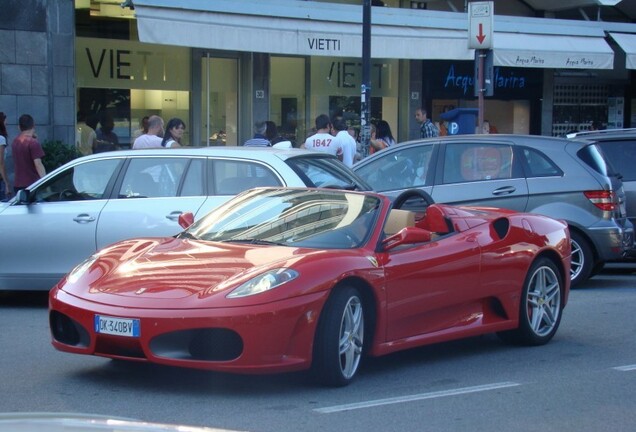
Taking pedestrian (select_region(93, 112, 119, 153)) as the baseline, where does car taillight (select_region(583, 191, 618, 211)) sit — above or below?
below

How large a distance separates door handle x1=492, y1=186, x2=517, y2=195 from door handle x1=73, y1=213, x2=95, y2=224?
4.35 meters

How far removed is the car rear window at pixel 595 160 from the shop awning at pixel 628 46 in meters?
11.5

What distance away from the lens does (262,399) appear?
6.18 metres

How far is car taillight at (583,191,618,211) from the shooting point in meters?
11.0

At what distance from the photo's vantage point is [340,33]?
1792 cm

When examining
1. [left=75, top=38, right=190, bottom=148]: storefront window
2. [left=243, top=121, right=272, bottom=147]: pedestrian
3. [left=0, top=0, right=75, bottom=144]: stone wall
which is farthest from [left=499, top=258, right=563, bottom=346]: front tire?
[left=75, top=38, right=190, bottom=148]: storefront window

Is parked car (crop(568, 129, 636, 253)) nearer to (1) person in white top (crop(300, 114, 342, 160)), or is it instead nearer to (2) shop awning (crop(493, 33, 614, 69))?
(1) person in white top (crop(300, 114, 342, 160))

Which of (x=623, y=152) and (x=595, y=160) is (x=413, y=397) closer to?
(x=595, y=160)

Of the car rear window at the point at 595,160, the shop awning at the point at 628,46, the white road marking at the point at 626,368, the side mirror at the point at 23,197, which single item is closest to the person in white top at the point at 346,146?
the car rear window at the point at 595,160

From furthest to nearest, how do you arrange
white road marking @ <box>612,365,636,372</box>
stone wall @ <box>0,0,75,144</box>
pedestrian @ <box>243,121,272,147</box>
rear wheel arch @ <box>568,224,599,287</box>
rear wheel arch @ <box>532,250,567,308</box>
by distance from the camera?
stone wall @ <box>0,0,75,144</box>
pedestrian @ <box>243,121,272,147</box>
rear wheel arch @ <box>568,224,599,287</box>
rear wheel arch @ <box>532,250,567,308</box>
white road marking @ <box>612,365,636,372</box>

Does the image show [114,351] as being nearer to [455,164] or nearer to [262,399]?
[262,399]

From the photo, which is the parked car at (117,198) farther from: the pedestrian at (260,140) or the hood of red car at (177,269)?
the pedestrian at (260,140)

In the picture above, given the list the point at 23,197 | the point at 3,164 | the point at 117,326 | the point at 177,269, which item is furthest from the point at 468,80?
the point at 117,326

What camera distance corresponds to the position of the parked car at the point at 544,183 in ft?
36.1
